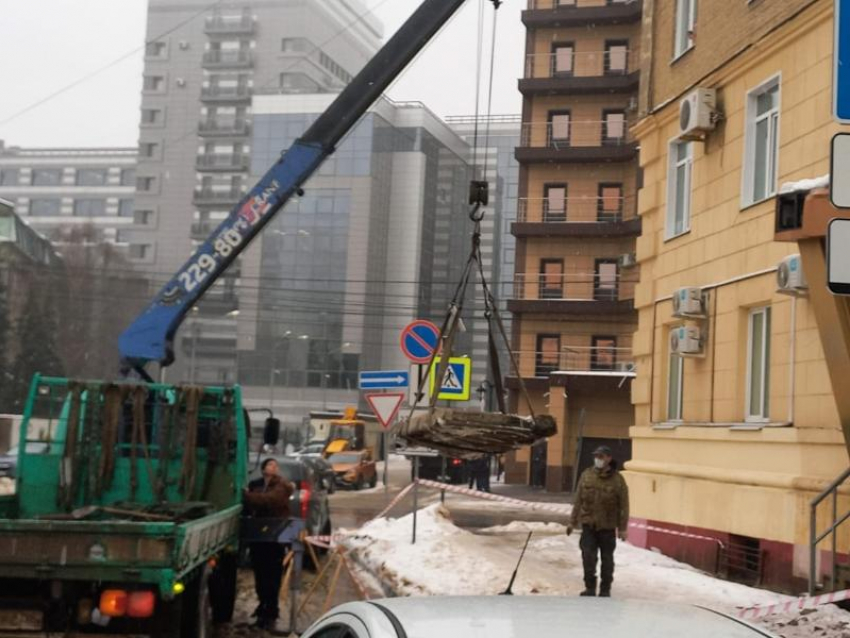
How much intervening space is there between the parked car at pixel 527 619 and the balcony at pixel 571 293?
4923 cm

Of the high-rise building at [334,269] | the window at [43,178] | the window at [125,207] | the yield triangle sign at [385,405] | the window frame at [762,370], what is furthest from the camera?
the window at [43,178]

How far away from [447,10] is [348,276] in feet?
233

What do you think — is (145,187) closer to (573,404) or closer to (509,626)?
(573,404)

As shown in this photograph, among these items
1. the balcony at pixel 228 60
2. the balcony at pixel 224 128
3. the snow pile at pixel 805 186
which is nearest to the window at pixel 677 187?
the snow pile at pixel 805 186

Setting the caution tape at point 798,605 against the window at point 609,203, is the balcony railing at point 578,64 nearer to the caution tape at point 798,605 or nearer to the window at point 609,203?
the window at point 609,203

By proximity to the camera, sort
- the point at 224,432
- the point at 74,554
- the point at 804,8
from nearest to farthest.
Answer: the point at 74,554, the point at 224,432, the point at 804,8

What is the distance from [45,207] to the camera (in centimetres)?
11444

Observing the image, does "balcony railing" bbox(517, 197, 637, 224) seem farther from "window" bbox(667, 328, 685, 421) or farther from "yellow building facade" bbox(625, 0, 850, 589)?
"window" bbox(667, 328, 685, 421)

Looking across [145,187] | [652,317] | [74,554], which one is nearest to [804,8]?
[652,317]

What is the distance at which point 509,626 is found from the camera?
368cm

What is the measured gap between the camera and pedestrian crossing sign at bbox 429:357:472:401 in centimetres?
1884

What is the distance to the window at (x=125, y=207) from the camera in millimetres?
107250

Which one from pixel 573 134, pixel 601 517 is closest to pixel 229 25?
pixel 573 134

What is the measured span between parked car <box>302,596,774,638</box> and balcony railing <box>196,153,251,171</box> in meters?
91.0
